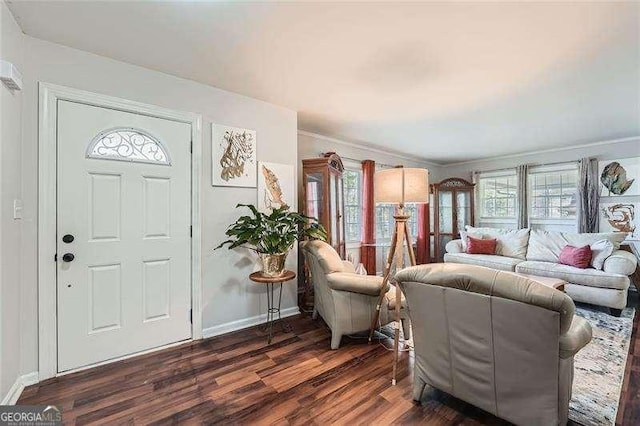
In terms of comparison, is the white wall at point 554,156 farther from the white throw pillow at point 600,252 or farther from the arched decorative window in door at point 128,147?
the arched decorative window in door at point 128,147

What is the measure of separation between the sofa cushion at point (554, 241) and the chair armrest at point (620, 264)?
0.43 m

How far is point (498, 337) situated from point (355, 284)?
45.3 inches

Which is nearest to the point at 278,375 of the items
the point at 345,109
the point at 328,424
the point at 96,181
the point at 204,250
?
the point at 328,424

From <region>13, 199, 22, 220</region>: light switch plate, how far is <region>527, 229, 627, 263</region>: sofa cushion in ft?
19.5

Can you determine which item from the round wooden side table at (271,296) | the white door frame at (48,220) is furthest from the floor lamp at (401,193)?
the white door frame at (48,220)

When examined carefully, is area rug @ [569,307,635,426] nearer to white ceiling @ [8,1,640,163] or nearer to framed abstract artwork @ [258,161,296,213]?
white ceiling @ [8,1,640,163]

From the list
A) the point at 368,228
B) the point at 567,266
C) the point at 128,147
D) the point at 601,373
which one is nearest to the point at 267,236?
the point at 128,147

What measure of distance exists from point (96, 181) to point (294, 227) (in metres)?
1.70

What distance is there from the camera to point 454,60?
2207 millimetres

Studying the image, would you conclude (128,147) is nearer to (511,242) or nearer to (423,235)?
(423,235)

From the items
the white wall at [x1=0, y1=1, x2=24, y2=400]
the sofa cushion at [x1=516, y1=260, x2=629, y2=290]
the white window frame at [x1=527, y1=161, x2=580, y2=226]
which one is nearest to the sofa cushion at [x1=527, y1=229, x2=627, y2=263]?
the sofa cushion at [x1=516, y1=260, x2=629, y2=290]

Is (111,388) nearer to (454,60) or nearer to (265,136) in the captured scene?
(265,136)

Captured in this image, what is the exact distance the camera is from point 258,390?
1.91 metres

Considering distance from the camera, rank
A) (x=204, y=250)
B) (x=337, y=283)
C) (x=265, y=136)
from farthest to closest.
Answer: (x=265, y=136) → (x=204, y=250) → (x=337, y=283)
